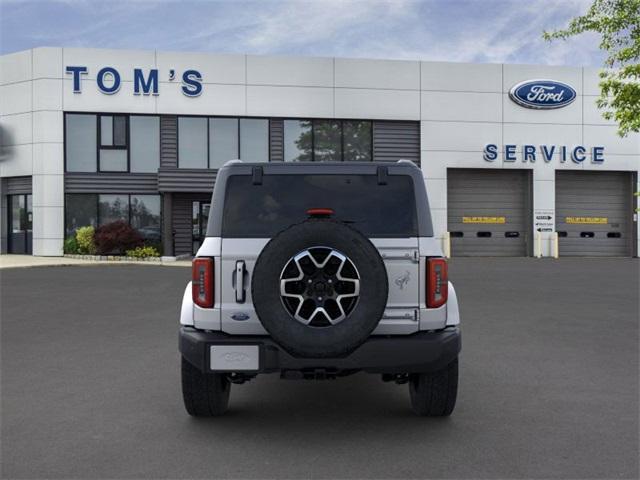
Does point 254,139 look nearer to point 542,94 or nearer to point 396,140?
point 396,140

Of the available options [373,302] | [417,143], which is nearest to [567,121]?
[417,143]

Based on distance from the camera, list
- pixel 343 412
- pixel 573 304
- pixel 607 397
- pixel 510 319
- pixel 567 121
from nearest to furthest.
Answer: pixel 343 412, pixel 607 397, pixel 510 319, pixel 573 304, pixel 567 121

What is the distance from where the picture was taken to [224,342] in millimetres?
3771

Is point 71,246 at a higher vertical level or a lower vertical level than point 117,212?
lower

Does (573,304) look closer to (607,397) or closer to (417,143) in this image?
(607,397)

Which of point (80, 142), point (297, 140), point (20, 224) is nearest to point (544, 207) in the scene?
point (297, 140)

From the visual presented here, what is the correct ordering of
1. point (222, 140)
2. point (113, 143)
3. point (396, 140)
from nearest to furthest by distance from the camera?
point (113, 143) → point (222, 140) → point (396, 140)

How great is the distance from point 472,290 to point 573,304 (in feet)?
8.59

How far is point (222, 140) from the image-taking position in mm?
24906

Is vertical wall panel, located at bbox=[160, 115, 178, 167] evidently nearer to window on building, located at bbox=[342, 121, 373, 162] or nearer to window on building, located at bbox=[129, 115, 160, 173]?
window on building, located at bbox=[129, 115, 160, 173]

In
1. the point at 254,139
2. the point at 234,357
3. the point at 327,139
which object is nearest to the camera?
the point at 234,357

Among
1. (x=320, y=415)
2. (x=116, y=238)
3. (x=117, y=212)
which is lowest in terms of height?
(x=320, y=415)

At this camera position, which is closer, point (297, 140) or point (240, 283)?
point (240, 283)

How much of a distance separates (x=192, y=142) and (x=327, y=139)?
5773 millimetres
